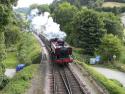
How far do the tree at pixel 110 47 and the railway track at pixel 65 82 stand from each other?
16.7 m

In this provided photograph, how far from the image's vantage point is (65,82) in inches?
1432

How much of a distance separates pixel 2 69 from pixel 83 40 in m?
34.9

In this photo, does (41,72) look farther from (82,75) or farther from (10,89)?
(10,89)

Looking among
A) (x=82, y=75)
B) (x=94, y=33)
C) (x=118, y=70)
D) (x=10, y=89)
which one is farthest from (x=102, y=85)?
(x=94, y=33)

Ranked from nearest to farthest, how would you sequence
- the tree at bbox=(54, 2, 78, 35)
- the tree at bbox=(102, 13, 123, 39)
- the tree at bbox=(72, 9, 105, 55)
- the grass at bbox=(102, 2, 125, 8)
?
the tree at bbox=(72, 9, 105, 55) → the tree at bbox=(102, 13, 123, 39) → the tree at bbox=(54, 2, 78, 35) → the grass at bbox=(102, 2, 125, 8)

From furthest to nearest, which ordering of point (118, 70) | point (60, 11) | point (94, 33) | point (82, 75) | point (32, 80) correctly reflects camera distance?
point (60, 11)
point (94, 33)
point (118, 70)
point (82, 75)
point (32, 80)

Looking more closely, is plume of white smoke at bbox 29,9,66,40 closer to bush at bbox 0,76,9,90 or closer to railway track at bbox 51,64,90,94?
railway track at bbox 51,64,90,94

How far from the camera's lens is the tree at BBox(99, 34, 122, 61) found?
60.8 meters

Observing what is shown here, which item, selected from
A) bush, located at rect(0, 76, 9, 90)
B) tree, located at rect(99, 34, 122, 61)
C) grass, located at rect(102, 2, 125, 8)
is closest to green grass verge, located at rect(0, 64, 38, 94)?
bush, located at rect(0, 76, 9, 90)

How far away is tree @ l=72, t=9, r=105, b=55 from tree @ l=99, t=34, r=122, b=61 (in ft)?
10.9

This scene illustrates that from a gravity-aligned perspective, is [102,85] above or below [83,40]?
below

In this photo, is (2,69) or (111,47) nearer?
(2,69)

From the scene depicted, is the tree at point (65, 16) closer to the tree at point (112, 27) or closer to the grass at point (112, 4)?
the tree at point (112, 27)

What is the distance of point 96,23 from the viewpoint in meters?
67.4
